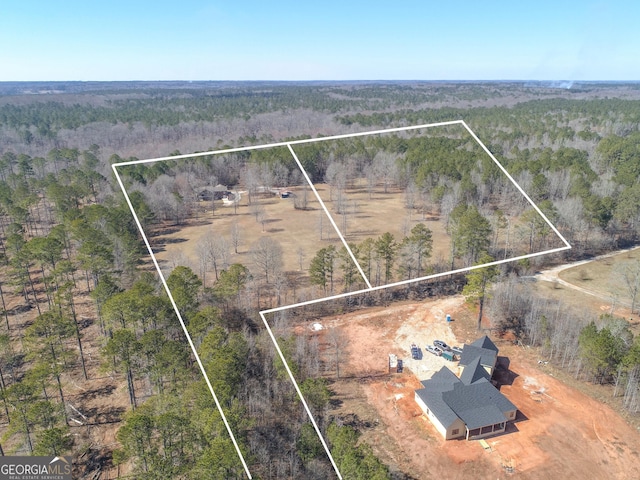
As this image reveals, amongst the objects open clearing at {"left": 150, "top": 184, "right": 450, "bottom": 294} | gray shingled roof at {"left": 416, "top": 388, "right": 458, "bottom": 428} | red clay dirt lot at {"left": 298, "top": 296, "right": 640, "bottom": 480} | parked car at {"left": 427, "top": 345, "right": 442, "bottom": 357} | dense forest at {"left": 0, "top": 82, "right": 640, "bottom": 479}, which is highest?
open clearing at {"left": 150, "top": 184, "right": 450, "bottom": 294}

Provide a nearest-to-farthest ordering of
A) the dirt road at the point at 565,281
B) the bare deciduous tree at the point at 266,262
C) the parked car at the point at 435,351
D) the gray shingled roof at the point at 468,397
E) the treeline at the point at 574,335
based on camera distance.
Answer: the gray shingled roof at the point at 468,397 < the treeline at the point at 574,335 < the bare deciduous tree at the point at 266,262 < the parked car at the point at 435,351 < the dirt road at the point at 565,281

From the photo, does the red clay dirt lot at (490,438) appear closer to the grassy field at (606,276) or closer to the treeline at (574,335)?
the treeline at (574,335)

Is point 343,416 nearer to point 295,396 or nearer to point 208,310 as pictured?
point 295,396

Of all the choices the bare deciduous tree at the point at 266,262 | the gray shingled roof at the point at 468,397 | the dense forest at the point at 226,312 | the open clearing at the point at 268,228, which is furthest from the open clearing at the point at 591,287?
the open clearing at the point at 268,228

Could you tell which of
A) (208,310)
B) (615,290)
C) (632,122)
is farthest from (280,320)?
(632,122)

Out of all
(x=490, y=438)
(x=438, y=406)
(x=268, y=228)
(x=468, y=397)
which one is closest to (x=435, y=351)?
(x=468, y=397)

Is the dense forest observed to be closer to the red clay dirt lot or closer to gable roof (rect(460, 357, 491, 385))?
the red clay dirt lot

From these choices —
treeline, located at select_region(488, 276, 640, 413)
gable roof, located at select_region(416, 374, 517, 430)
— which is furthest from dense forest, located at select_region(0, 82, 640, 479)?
gable roof, located at select_region(416, 374, 517, 430)

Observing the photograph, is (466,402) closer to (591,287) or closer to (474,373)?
(474,373)
